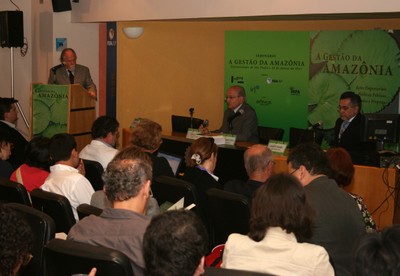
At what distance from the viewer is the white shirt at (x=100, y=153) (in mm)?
5895

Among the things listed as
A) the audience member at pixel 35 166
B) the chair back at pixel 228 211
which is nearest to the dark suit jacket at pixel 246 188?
the chair back at pixel 228 211

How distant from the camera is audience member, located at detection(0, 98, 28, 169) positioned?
680 cm

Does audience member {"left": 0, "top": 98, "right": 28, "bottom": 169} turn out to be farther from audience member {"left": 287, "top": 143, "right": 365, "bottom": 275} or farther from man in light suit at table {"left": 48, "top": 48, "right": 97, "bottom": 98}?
audience member {"left": 287, "top": 143, "right": 365, "bottom": 275}

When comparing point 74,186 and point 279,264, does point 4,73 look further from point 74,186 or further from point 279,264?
point 279,264

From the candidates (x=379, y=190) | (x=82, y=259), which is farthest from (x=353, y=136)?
(x=82, y=259)

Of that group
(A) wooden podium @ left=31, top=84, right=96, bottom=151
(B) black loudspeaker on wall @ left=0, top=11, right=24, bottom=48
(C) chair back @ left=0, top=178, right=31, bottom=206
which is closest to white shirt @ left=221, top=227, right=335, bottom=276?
(C) chair back @ left=0, top=178, right=31, bottom=206

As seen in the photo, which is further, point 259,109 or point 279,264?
point 259,109

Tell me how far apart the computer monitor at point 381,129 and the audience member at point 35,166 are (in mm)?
3318

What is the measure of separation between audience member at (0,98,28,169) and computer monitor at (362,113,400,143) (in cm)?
350

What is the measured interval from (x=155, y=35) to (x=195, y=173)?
6.58 metres

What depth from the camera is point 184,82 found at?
11.7 m

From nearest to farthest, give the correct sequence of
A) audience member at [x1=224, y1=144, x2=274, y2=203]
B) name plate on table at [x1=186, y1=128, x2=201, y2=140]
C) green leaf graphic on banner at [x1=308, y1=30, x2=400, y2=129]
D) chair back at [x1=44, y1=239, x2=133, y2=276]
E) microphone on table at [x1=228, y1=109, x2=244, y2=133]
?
chair back at [x1=44, y1=239, x2=133, y2=276] < audience member at [x1=224, y1=144, x2=274, y2=203] < name plate on table at [x1=186, y1=128, x2=201, y2=140] < microphone on table at [x1=228, y1=109, x2=244, y2=133] < green leaf graphic on banner at [x1=308, y1=30, x2=400, y2=129]

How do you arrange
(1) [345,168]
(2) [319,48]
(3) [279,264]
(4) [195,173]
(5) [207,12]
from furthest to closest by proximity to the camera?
(2) [319,48], (5) [207,12], (4) [195,173], (1) [345,168], (3) [279,264]

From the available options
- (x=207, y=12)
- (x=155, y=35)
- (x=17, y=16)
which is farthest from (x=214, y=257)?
(x=155, y=35)
